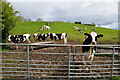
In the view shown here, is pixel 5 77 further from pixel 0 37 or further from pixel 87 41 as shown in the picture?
pixel 0 37

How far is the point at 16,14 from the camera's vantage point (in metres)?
16.2

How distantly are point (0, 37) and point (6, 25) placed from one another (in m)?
1.74

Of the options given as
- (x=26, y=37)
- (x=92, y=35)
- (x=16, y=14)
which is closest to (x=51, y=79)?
(x=92, y=35)

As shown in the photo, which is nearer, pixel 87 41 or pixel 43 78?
pixel 43 78

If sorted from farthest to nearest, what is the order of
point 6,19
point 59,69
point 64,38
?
point 64,38 → point 6,19 → point 59,69

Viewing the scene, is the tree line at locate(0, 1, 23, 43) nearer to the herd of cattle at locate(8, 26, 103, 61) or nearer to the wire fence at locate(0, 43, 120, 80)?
the herd of cattle at locate(8, 26, 103, 61)

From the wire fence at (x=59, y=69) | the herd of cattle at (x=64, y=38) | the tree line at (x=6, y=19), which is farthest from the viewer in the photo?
A: the tree line at (x=6, y=19)

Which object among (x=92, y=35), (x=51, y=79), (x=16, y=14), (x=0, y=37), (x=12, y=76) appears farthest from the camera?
(x=16, y=14)

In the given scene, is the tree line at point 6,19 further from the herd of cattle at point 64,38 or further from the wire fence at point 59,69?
the wire fence at point 59,69

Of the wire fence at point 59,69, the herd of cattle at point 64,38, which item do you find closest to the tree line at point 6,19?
the herd of cattle at point 64,38

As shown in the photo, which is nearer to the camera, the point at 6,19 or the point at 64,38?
the point at 6,19

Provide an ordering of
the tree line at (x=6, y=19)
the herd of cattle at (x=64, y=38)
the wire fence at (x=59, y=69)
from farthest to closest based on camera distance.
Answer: the tree line at (x=6, y=19) < the herd of cattle at (x=64, y=38) < the wire fence at (x=59, y=69)

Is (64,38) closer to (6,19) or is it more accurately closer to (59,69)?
(6,19)

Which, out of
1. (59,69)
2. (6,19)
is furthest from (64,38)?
(59,69)
